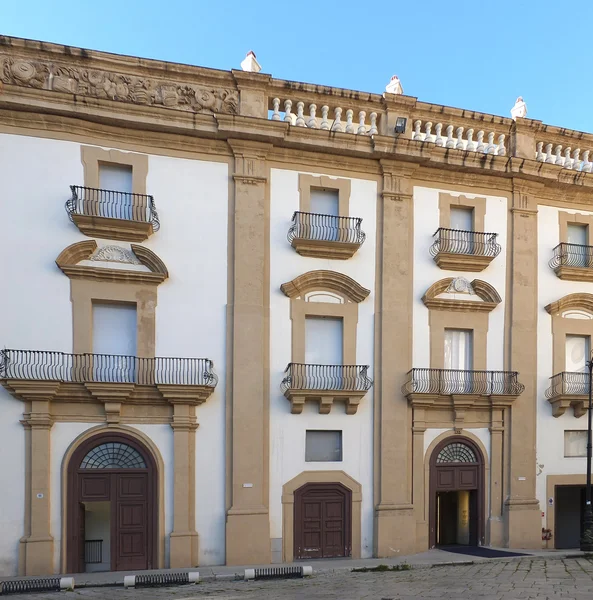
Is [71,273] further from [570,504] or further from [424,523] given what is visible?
[570,504]

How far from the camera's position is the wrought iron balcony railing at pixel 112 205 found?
661 inches

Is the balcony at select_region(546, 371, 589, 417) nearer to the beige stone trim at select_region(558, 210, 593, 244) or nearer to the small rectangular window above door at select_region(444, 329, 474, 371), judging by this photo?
the small rectangular window above door at select_region(444, 329, 474, 371)

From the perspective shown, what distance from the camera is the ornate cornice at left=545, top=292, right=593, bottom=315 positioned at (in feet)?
68.0

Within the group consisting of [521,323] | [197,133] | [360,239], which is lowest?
[521,323]

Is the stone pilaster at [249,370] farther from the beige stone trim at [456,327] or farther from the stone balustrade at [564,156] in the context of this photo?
the stone balustrade at [564,156]

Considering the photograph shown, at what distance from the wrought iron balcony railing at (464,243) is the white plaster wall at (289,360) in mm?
1978

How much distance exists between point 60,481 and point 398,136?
518 inches

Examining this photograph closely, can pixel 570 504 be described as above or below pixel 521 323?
below

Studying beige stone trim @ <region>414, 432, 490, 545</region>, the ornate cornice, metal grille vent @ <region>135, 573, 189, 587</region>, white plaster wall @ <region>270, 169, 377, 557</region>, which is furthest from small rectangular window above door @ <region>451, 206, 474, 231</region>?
metal grille vent @ <region>135, 573, 189, 587</region>

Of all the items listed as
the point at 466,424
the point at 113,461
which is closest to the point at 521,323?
the point at 466,424

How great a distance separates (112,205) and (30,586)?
361 inches

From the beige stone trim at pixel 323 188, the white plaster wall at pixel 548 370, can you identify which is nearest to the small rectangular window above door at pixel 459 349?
the white plaster wall at pixel 548 370

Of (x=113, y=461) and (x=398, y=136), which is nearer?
(x=113, y=461)

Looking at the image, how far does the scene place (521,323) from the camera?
66.9 ft
